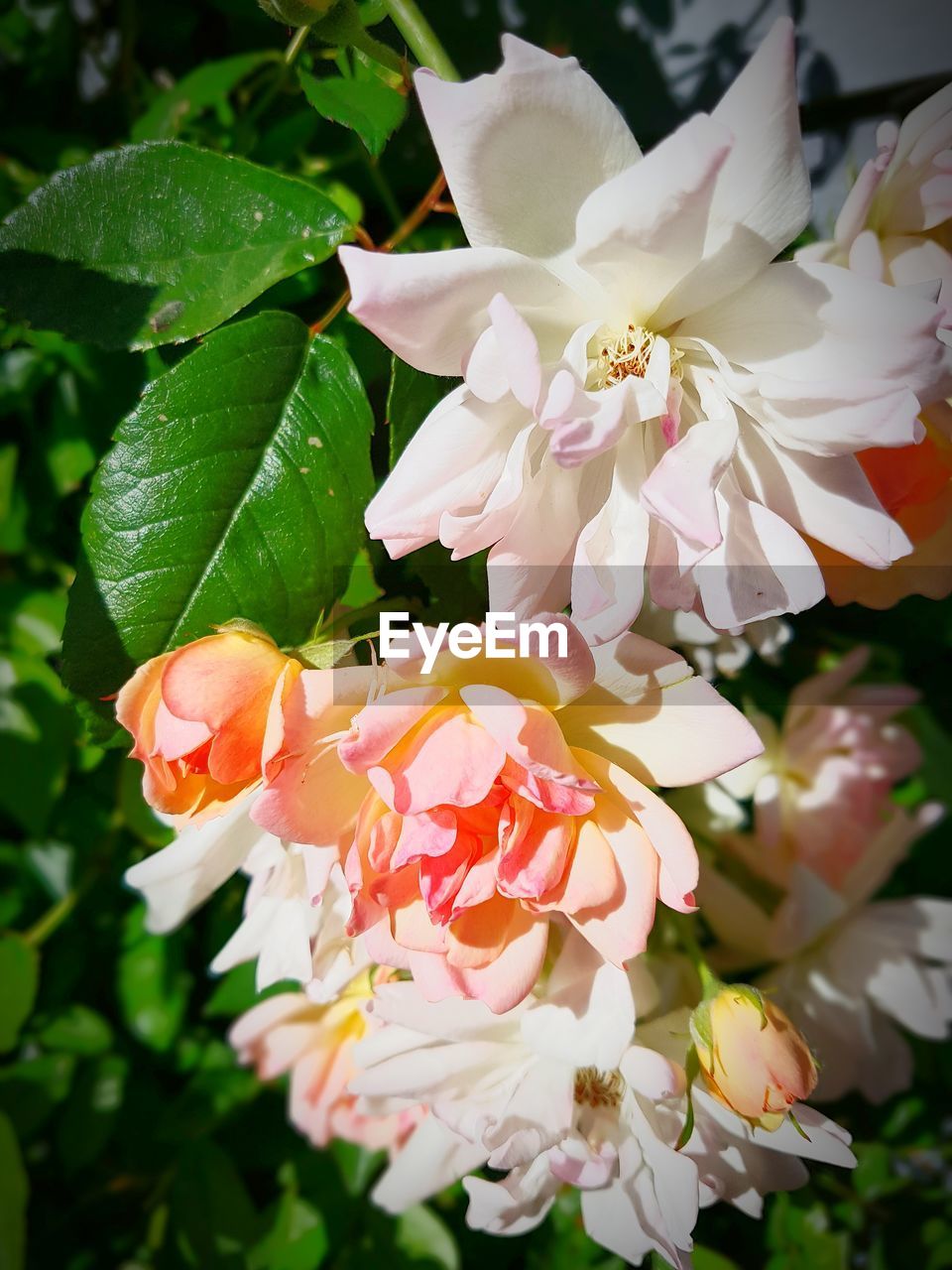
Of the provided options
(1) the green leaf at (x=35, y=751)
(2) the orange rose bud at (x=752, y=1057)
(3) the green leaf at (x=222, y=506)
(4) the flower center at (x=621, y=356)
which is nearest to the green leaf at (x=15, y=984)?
(1) the green leaf at (x=35, y=751)

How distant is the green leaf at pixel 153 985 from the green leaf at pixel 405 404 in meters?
0.53

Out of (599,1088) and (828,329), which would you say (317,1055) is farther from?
(828,329)

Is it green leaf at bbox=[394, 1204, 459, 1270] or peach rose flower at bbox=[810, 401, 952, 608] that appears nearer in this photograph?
peach rose flower at bbox=[810, 401, 952, 608]

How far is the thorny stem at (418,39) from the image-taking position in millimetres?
404

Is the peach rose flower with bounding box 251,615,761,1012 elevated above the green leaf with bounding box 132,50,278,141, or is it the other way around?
the green leaf with bounding box 132,50,278,141

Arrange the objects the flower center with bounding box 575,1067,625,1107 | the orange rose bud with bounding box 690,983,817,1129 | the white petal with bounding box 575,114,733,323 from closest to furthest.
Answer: the white petal with bounding box 575,114,733,323
the orange rose bud with bounding box 690,983,817,1129
the flower center with bounding box 575,1067,625,1107

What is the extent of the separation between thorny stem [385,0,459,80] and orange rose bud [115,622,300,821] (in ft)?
0.86

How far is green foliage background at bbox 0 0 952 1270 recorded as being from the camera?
65cm

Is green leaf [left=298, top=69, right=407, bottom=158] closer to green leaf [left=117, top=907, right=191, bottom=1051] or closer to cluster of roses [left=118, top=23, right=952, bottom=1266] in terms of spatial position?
cluster of roses [left=118, top=23, right=952, bottom=1266]

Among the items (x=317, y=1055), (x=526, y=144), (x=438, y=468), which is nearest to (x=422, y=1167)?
(x=317, y=1055)

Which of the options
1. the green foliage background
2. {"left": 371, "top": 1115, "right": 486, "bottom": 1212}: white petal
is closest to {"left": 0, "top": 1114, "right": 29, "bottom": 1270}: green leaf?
the green foliage background

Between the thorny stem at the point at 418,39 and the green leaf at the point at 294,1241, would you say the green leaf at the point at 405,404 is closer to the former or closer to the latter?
the thorny stem at the point at 418,39

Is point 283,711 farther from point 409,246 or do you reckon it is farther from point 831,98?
point 831,98

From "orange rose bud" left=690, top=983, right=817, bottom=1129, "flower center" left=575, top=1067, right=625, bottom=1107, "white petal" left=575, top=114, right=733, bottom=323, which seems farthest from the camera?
"flower center" left=575, top=1067, right=625, bottom=1107
